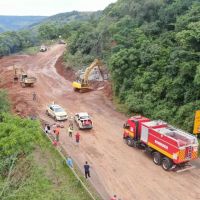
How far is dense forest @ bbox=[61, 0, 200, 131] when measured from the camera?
37250 mm

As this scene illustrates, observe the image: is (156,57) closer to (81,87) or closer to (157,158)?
(81,87)

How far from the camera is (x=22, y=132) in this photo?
24.2m

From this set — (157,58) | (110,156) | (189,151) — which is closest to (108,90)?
(157,58)

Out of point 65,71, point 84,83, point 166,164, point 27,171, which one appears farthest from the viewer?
point 65,71

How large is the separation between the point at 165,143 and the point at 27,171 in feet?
36.1

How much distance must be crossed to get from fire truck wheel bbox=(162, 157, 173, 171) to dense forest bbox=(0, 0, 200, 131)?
6.90m

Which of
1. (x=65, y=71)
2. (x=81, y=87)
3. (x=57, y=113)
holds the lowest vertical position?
(x=65, y=71)

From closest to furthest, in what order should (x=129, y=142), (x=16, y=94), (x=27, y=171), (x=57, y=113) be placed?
(x=27, y=171) → (x=129, y=142) → (x=57, y=113) → (x=16, y=94)

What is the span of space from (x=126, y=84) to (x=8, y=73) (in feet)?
103

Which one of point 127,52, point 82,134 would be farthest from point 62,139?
point 127,52

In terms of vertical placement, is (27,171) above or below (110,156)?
above

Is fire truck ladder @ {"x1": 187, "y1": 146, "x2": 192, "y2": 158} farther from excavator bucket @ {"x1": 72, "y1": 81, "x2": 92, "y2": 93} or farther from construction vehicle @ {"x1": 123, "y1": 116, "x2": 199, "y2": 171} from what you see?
excavator bucket @ {"x1": 72, "y1": 81, "x2": 92, "y2": 93}

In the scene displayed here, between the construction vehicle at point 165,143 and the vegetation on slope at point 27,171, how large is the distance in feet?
23.1

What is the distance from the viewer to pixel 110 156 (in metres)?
32.0
